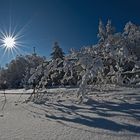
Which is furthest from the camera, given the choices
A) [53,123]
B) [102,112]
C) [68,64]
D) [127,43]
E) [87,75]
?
[102,112]

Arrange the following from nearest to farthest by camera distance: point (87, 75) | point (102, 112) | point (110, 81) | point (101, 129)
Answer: point (87, 75) < point (110, 81) < point (101, 129) < point (102, 112)

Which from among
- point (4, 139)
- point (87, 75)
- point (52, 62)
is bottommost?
point (4, 139)

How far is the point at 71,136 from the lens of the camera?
Result: 5.88 meters

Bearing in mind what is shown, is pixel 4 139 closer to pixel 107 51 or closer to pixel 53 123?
pixel 53 123

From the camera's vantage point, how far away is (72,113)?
8.60 m

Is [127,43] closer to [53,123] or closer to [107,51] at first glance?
[107,51]

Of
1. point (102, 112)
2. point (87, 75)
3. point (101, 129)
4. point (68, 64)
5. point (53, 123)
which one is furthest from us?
point (102, 112)

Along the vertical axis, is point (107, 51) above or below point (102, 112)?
above

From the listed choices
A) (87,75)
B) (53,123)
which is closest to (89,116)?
(53,123)

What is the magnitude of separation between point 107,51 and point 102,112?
4614 mm

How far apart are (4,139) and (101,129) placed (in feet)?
7.39

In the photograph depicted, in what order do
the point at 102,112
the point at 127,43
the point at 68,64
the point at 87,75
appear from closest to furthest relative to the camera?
1. the point at 87,75
2. the point at 68,64
3. the point at 127,43
4. the point at 102,112

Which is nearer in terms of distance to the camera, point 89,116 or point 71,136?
point 71,136

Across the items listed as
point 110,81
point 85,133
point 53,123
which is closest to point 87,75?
point 110,81
